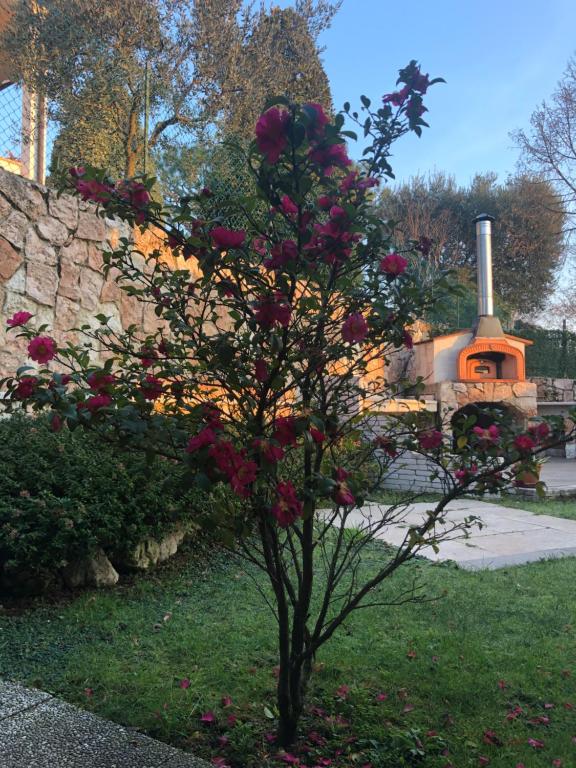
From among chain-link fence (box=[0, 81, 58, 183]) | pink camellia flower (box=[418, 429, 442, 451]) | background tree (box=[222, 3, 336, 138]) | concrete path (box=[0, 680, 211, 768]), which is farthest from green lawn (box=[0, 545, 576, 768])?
background tree (box=[222, 3, 336, 138])

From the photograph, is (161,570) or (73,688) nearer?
(73,688)

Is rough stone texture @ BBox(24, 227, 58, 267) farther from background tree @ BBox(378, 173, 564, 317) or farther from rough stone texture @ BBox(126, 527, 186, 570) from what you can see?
background tree @ BBox(378, 173, 564, 317)

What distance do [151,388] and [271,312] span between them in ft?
1.43

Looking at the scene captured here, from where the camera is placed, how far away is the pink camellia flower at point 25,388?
144 centimetres

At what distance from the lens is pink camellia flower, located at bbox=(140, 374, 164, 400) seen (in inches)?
64.2

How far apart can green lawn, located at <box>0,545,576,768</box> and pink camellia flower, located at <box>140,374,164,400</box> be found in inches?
41.3

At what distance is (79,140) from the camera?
25.7 feet

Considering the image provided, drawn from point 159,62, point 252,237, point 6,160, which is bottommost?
point 252,237

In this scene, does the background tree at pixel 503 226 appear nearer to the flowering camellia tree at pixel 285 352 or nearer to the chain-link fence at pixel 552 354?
the chain-link fence at pixel 552 354

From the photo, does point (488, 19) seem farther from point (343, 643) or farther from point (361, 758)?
point (361, 758)

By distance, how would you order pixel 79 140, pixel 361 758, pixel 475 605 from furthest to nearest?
pixel 79 140 → pixel 475 605 → pixel 361 758

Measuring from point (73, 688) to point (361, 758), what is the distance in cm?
105

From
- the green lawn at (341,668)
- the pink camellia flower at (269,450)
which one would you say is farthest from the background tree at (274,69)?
the pink camellia flower at (269,450)

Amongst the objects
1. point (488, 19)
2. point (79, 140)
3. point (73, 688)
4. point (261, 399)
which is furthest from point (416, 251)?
point (79, 140)
